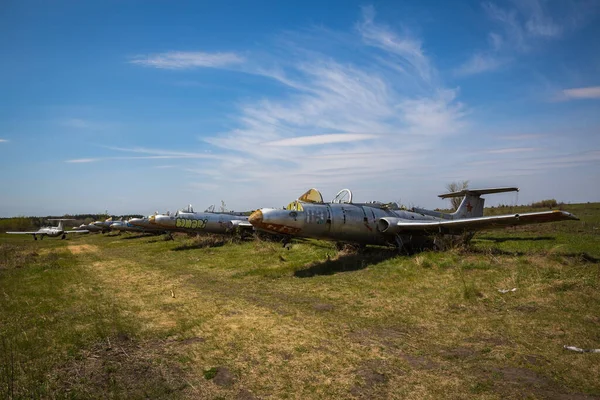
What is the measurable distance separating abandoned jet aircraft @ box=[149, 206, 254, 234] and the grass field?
13.9 metres

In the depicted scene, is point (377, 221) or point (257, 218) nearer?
point (257, 218)

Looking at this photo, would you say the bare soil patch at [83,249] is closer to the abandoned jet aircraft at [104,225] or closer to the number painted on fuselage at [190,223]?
the number painted on fuselage at [190,223]

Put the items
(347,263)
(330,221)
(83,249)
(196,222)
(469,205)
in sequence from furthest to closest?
(83,249), (196,222), (469,205), (347,263), (330,221)

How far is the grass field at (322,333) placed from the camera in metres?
4.88

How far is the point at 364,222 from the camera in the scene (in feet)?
49.6

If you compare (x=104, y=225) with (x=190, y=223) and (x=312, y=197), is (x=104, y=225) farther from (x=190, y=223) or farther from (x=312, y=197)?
(x=312, y=197)

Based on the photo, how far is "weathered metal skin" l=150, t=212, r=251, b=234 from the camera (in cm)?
2773

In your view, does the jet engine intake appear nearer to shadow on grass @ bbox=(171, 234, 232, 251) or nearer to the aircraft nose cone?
the aircraft nose cone

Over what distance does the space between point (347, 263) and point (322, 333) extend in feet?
25.4

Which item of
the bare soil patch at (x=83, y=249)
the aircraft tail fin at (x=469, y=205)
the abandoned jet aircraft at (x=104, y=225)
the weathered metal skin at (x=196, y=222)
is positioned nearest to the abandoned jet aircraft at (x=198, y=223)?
the weathered metal skin at (x=196, y=222)

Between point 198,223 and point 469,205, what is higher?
point 469,205

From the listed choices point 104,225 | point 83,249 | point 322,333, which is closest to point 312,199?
point 322,333

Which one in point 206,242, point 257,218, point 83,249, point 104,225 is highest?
point 257,218

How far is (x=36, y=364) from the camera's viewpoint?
565 centimetres
